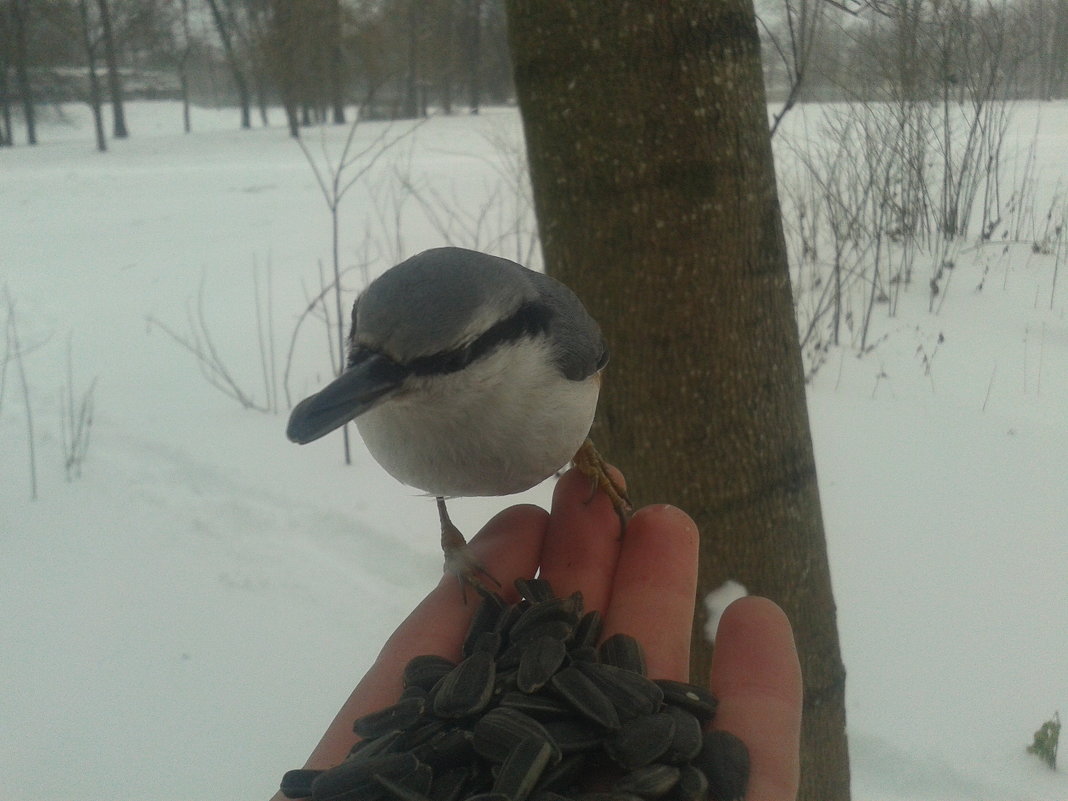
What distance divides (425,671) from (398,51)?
10441mm

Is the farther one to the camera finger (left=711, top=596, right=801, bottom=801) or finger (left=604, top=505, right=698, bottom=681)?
finger (left=604, top=505, right=698, bottom=681)

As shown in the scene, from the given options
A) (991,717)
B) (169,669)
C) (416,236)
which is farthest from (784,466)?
(416,236)

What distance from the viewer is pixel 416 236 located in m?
5.96

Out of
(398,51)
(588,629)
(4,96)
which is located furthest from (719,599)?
(4,96)

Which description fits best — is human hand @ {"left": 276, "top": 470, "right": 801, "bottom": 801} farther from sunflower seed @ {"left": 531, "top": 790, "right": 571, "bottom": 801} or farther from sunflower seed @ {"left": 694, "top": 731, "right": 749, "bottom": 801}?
sunflower seed @ {"left": 531, "top": 790, "right": 571, "bottom": 801}

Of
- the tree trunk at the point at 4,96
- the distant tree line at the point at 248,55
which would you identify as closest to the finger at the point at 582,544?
the distant tree line at the point at 248,55

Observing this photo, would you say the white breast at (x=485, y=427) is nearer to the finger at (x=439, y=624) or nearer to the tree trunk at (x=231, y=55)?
the finger at (x=439, y=624)

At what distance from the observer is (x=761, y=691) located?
1.18 meters

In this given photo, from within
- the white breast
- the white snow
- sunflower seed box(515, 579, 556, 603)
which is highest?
the white breast

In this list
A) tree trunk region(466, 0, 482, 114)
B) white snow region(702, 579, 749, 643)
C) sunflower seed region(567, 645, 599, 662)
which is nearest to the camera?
sunflower seed region(567, 645, 599, 662)

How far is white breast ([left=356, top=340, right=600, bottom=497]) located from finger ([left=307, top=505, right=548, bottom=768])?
0.35m

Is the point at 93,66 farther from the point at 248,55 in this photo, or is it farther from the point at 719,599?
the point at 719,599

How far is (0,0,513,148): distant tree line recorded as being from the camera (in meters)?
9.59

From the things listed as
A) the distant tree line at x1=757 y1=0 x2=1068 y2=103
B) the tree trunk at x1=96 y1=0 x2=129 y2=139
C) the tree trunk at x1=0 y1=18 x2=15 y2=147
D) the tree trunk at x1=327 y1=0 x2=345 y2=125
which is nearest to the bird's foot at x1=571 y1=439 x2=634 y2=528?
the distant tree line at x1=757 y1=0 x2=1068 y2=103
